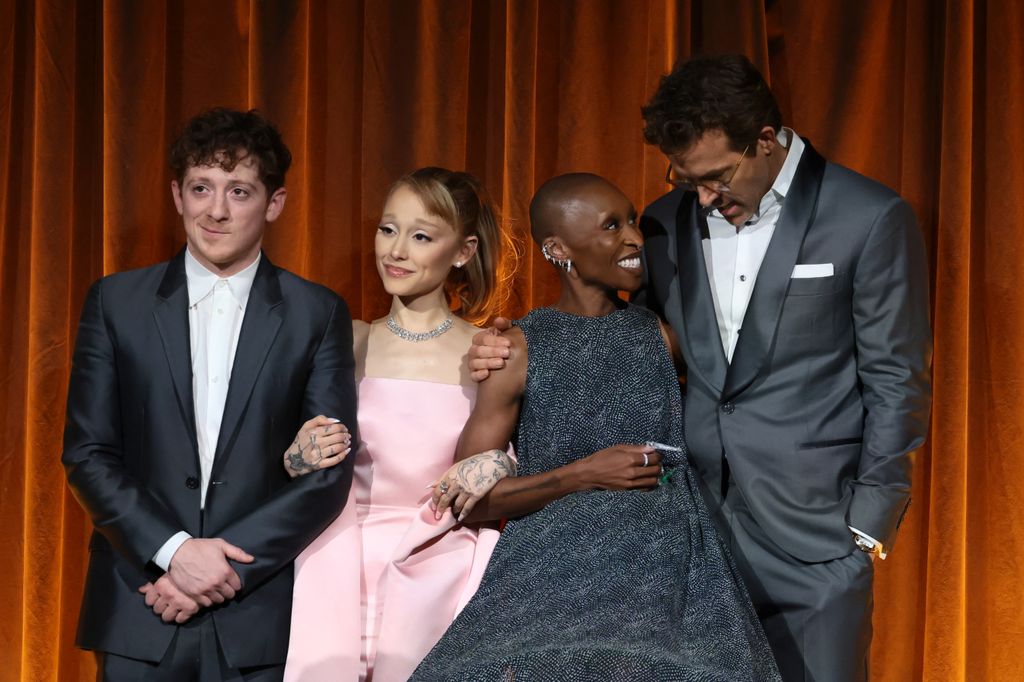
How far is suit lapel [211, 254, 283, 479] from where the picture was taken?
270cm

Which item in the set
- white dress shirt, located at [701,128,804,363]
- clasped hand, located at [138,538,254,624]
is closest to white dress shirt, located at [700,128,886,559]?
white dress shirt, located at [701,128,804,363]

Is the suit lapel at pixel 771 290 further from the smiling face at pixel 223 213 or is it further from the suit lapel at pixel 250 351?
the smiling face at pixel 223 213

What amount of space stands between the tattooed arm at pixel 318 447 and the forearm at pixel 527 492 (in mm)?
368

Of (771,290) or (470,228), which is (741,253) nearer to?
(771,290)

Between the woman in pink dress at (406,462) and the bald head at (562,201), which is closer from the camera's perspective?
the woman in pink dress at (406,462)

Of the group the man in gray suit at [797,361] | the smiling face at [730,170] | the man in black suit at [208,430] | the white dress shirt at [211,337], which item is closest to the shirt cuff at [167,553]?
the man in black suit at [208,430]

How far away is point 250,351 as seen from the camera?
2736 millimetres

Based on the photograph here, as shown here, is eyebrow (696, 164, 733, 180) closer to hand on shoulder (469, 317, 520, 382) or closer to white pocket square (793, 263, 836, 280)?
white pocket square (793, 263, 836, 280)

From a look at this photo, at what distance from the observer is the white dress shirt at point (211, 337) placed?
2.74 m

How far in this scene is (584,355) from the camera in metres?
2.86

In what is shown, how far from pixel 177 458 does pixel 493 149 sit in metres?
1.54

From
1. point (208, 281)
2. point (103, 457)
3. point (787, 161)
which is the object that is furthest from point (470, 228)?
point (103, 457)

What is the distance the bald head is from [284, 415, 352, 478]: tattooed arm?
2.38 feet

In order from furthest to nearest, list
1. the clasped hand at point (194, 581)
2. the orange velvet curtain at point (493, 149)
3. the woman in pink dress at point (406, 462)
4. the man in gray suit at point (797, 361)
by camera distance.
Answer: the orange velvet curtain at point (493, 149)
the woman in pink dress at point (406, 462)
the man in gray suit at point (797, 361)
the clasped hand at point (194, 581)
